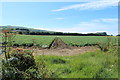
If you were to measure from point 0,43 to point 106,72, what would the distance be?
2389mm

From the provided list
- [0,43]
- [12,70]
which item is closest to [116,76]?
[12,70]

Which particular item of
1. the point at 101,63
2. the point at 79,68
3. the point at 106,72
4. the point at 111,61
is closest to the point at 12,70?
the point at 79,68

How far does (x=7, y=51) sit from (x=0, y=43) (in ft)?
1.06

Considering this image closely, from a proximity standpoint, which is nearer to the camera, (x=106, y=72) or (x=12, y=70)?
(x=12, y=70)

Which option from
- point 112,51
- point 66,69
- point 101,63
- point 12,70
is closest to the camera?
point 12,70

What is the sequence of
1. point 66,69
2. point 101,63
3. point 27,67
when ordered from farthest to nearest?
point 101,63, point 66,69, point 27,67

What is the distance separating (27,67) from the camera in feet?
10.8

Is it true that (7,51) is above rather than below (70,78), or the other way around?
above

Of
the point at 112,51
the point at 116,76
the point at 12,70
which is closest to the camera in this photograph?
the point at 12,70

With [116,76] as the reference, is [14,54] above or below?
above

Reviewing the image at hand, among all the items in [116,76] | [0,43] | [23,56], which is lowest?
[116,76]

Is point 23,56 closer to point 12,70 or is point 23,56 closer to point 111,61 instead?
point 12,70

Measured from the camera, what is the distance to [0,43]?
358 cm

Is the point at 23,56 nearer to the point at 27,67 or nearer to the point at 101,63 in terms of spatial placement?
the point at 27,67
